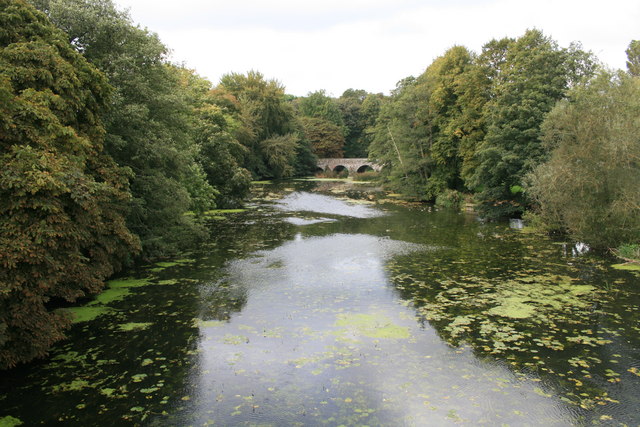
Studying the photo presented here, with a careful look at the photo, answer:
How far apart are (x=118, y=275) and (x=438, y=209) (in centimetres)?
2574

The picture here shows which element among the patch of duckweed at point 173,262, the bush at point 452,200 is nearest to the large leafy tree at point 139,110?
the patch of duckweed at point 173,262

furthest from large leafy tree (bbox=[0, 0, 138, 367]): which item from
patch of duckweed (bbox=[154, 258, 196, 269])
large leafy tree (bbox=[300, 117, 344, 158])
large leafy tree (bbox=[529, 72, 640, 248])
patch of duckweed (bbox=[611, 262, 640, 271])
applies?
large leafy tree (bbox=[300, 117, 344, 158])

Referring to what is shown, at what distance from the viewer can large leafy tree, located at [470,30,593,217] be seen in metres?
25.2

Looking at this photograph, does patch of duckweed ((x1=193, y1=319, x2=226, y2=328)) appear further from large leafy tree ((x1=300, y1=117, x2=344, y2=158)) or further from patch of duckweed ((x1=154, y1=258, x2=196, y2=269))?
large leafy tree ((x1=300, y1=117, x2=344, y2=158))

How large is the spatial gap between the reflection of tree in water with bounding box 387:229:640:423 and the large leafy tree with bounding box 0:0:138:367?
7821 millimetres

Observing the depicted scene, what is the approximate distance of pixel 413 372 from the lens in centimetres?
809

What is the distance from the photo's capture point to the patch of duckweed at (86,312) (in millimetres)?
10602

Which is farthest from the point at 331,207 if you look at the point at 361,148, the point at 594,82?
the point at 361,148

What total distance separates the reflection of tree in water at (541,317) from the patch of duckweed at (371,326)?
0.89 metres

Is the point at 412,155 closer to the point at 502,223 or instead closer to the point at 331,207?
the point at 331,207

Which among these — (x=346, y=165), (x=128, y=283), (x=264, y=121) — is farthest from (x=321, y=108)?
(x=128, y=283)

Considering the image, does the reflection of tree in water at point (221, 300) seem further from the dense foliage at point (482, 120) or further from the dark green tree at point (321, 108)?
the dark green tree at point (321, 108)

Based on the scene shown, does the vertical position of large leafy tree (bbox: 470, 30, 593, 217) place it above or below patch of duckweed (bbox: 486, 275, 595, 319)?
above

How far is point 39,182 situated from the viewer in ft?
24.2
